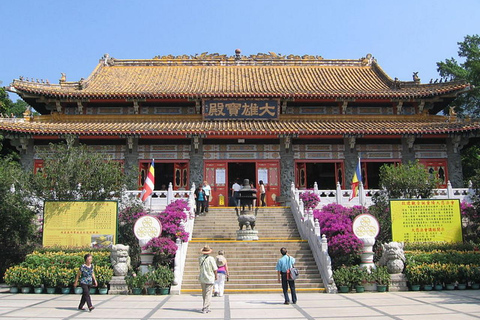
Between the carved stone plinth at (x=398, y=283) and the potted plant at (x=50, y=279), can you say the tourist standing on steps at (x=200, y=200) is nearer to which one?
the potted plant at (x=50, y=279)

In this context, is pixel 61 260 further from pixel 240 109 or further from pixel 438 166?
pixel 438 166

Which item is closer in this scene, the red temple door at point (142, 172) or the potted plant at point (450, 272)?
the potted plant at point (450, 272)

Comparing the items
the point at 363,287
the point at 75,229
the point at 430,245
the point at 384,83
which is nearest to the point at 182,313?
the point at 363,287

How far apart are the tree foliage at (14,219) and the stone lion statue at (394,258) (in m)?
11.2

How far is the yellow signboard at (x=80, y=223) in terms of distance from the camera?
13.0 metres

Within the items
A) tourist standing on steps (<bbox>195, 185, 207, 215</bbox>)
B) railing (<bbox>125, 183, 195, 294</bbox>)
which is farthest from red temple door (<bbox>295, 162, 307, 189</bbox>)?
railing (<bbox>125, 183, 195, 294</bbox>)

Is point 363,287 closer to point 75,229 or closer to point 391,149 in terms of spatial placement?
point 75,229

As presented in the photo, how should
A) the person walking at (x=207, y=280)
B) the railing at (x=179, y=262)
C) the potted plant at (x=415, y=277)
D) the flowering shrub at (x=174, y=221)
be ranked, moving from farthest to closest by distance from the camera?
Result: the flowering shrub at (x=174, y=221)
the potted plant at (x=415, y=277)
the railing at (x=179, y=262)
the person walking at (x=207, y=280)

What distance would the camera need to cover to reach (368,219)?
12.1 m

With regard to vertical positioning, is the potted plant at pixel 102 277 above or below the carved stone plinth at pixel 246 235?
below

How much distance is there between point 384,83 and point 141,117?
1340 centimetres

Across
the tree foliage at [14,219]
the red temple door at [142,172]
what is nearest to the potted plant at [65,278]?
the tree foliage at [14,219]

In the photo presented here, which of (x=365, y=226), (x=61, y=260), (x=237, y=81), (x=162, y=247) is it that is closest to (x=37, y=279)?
(x=61, y=260)

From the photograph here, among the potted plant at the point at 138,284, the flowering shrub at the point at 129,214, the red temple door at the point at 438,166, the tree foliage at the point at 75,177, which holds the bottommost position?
the potted plant at the point at 138,284
